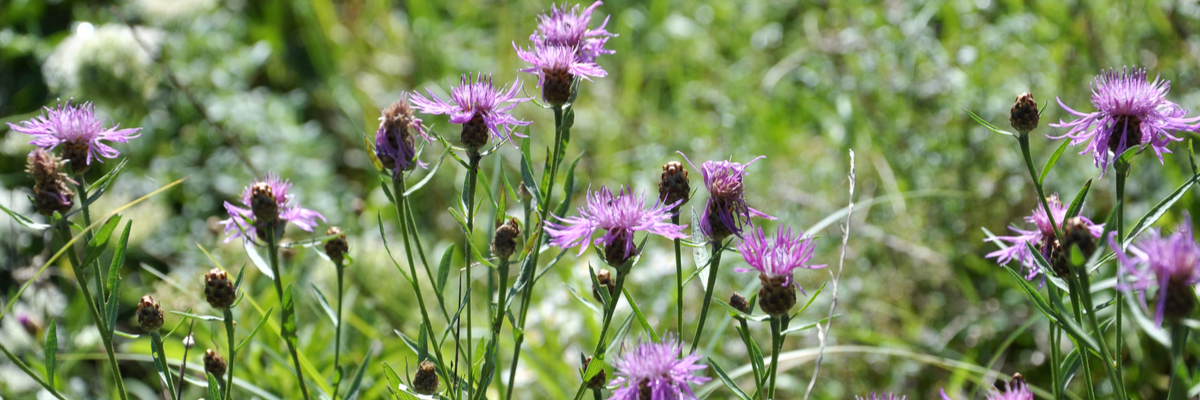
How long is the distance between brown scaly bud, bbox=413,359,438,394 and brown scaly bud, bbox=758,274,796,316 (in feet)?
1.21

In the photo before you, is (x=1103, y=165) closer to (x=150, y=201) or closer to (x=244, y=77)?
(x=150, y=201)

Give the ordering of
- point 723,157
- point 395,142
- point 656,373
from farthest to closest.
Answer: point 723,157
point 395,142
point 656,373

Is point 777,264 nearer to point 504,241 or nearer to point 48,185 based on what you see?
point 504,241

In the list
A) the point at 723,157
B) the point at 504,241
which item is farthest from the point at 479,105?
the point at 723,157

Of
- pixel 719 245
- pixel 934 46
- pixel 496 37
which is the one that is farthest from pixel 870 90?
pixel 496 37

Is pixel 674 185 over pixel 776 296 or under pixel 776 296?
over

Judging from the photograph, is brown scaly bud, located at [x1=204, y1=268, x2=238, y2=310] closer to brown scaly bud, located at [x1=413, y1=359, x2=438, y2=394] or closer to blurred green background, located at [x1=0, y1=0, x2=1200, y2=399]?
brown scaly bud, located at [x1=413, y1=359, x2=438, y2=394]

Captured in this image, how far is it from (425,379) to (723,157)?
1339 mm

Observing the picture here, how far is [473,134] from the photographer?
32.2 inches

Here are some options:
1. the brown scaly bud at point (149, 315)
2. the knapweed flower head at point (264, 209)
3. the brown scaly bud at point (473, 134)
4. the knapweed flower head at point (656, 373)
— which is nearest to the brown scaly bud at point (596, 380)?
the knapweed flower head at point (656, 373)

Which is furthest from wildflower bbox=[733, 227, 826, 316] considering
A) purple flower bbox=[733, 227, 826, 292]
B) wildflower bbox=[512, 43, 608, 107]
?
wildflower bbox=[512, 43, 608, 107]

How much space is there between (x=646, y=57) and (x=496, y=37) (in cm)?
75

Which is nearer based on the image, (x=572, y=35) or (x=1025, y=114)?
(x=1025, y=114)

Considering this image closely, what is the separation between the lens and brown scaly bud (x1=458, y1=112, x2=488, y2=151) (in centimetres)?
82
